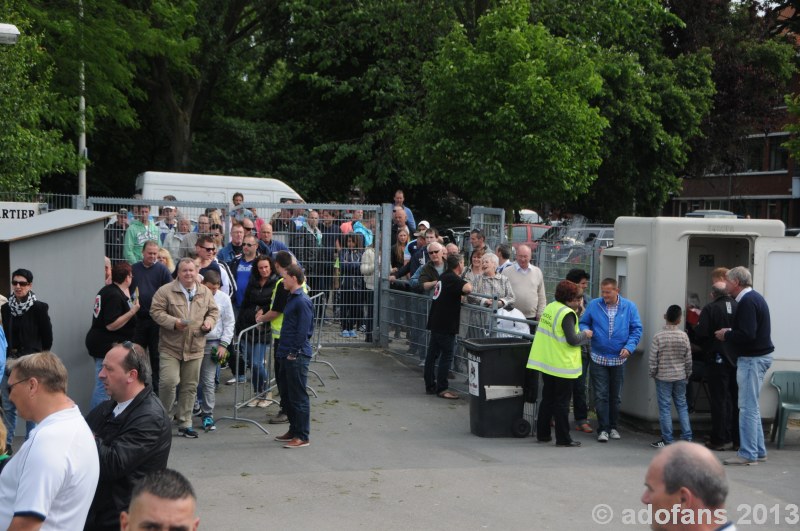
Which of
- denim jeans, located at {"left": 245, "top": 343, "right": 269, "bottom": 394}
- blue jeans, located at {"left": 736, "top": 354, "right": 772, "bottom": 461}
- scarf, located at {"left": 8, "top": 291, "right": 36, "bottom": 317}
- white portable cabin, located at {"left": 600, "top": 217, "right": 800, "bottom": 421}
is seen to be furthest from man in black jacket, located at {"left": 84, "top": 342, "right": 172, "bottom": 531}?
white portable cabin, located at {"left": 600, "top": 217, "right": 800, "bottom": 421}

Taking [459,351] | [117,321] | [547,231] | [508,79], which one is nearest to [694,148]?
[547,231]

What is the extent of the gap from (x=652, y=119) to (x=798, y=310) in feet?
63.4

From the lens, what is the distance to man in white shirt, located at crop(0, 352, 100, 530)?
4.29 meters

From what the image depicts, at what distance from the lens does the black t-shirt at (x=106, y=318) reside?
1057cm

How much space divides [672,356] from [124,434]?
720 cm

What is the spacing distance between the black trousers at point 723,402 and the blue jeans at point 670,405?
0.30 meters

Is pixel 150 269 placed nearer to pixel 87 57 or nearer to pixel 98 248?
pixel 98 248

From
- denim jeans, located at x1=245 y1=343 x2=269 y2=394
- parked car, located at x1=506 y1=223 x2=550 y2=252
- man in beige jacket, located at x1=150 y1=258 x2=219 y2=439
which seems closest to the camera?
man in beige jacket, located at x1=150 y1=258 x2=219 y2=439

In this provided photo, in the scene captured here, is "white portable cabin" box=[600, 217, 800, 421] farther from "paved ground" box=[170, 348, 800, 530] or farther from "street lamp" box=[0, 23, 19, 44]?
"street lamp" box=[0, 23, 19, 44]

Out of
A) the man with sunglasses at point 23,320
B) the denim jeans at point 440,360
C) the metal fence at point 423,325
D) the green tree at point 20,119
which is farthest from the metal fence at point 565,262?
the green tree at point 20,119

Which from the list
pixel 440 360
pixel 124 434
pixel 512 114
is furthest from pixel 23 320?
pixel 512 114

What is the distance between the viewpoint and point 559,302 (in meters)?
10.9

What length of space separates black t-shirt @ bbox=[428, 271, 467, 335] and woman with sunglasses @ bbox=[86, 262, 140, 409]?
415 centimetres

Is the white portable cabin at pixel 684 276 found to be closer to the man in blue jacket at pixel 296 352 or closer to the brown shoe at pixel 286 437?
the man in blue jacket at pixel 296 352
